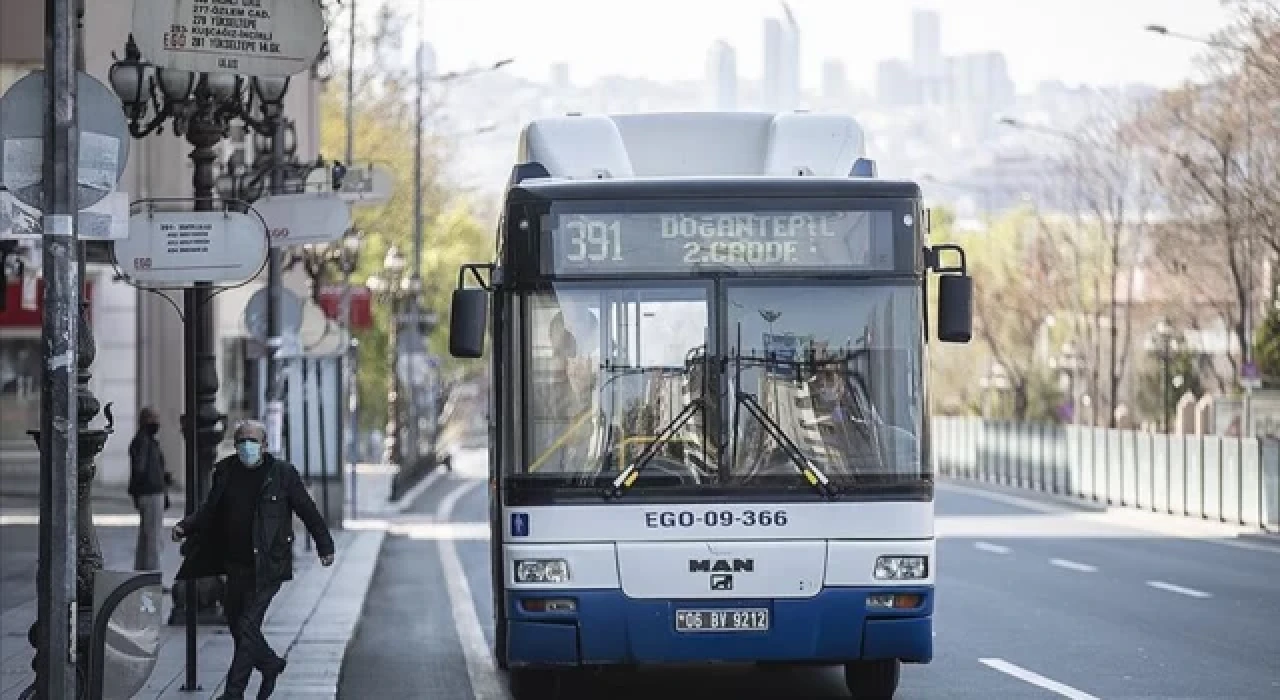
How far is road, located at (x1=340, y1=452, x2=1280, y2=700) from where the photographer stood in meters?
17.0

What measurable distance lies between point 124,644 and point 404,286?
208 feet

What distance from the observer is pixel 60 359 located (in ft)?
37.8

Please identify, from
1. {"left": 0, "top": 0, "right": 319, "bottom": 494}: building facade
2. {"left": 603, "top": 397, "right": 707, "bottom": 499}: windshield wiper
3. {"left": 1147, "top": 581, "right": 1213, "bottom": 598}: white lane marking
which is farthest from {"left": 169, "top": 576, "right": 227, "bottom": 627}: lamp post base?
{"left": 0, "top": 0, "right": 319, "bottom": 494}: building facade

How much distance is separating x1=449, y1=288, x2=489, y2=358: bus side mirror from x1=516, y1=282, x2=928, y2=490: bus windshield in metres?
0.53

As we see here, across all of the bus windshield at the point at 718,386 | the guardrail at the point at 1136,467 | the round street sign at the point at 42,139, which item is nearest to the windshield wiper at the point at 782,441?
the bus windshield at the point at 718,386

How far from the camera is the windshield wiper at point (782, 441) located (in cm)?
1460

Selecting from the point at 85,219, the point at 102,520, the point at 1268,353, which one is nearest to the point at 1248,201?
the point at 1268,353

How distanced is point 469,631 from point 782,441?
344 inches

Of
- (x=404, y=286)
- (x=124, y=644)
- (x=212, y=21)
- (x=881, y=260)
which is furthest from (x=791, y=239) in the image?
(x=404, y=286)

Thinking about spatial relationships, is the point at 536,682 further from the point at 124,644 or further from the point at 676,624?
the point at 124,644

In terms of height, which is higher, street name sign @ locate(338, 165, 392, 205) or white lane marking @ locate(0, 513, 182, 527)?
street name sign @ locate(338, 165, 392, 205)

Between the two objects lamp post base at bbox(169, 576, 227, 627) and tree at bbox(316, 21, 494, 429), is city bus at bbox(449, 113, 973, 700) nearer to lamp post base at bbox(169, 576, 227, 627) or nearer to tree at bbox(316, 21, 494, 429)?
lamp post base at bbox(169, 576, 227, 627)

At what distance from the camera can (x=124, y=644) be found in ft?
38.8

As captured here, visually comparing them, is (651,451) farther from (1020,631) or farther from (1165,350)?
(1165,350)
